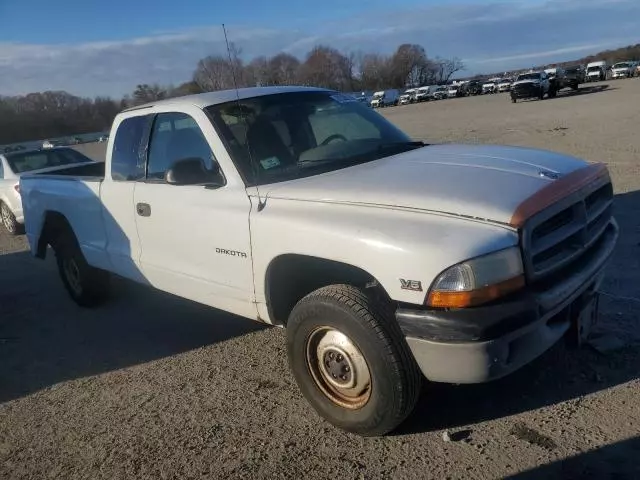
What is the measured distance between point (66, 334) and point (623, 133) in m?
14.3

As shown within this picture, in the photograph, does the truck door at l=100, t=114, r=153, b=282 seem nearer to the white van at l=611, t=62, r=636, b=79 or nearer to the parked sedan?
the parked sedan

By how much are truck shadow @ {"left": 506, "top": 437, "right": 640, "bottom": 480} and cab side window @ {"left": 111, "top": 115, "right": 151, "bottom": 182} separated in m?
3.42

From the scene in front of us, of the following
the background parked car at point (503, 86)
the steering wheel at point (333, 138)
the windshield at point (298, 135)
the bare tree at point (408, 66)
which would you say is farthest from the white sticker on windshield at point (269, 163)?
the bare tree at point (408, 66)

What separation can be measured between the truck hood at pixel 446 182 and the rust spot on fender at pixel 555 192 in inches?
1.3

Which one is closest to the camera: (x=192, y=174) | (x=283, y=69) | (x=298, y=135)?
(x=192, y=174)

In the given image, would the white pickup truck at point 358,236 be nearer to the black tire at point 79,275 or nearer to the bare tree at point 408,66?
the black tire at point 79,275

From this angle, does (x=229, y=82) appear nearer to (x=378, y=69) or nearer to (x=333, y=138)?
(x=333, y=138)

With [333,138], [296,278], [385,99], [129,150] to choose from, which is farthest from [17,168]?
[385,99]

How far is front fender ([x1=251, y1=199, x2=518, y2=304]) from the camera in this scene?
2723 mm

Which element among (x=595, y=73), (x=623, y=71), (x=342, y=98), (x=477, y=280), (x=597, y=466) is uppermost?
(x=342, y=98)

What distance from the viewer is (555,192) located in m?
3.05

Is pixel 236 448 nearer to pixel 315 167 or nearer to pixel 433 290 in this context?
pixel 433 290

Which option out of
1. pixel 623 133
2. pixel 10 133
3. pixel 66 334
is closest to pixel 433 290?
pixel 66 334

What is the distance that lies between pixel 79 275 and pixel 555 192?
15.1 ft
